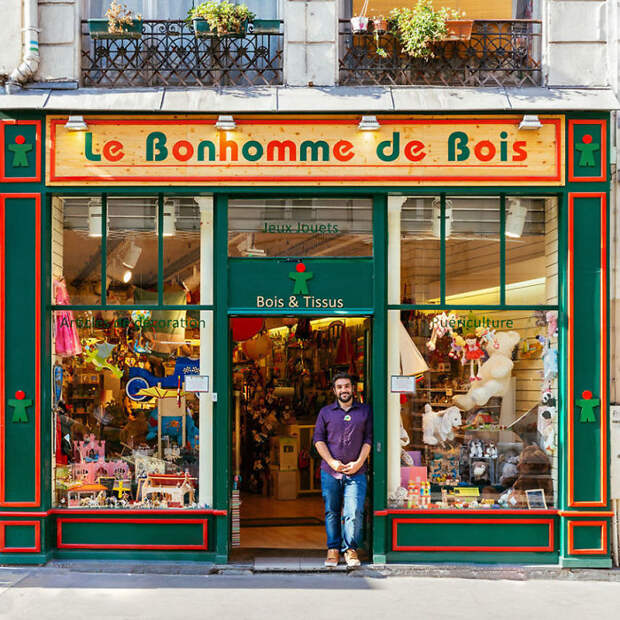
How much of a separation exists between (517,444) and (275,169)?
3.91 meters

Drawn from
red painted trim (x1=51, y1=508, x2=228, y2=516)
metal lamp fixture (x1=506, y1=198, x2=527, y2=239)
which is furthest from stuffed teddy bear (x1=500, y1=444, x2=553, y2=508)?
red painted trim (x1=51, y1=508, x2=228, y2=516)

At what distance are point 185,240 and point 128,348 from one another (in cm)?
132

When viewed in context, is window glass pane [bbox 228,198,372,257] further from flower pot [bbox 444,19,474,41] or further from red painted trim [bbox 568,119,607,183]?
red painted trim [bbox 568,119,607,183]

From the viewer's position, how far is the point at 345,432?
9.16 meters

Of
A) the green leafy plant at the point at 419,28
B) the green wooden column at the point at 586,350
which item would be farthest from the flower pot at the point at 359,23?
the green wooden column at the point at 586,350

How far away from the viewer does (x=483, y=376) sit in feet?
31.3

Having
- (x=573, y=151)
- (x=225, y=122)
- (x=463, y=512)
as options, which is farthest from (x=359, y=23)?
(x=463, y=512)

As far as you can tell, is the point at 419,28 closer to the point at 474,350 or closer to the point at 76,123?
the point at 474,350

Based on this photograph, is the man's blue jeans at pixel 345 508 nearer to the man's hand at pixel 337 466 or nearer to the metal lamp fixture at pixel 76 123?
the man's hand at pixel 337 466

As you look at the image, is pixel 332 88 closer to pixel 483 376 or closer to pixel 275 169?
pixel 275 169

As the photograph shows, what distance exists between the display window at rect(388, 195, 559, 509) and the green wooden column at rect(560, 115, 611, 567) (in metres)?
0.25

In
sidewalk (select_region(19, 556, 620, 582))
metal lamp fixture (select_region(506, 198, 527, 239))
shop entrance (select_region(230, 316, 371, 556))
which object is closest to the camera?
sidewalk (select_region(19, 556, 620, 582))

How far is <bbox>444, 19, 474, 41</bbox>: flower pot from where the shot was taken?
9273mm

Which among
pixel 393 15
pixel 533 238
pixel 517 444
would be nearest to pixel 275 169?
pixel 393 15
